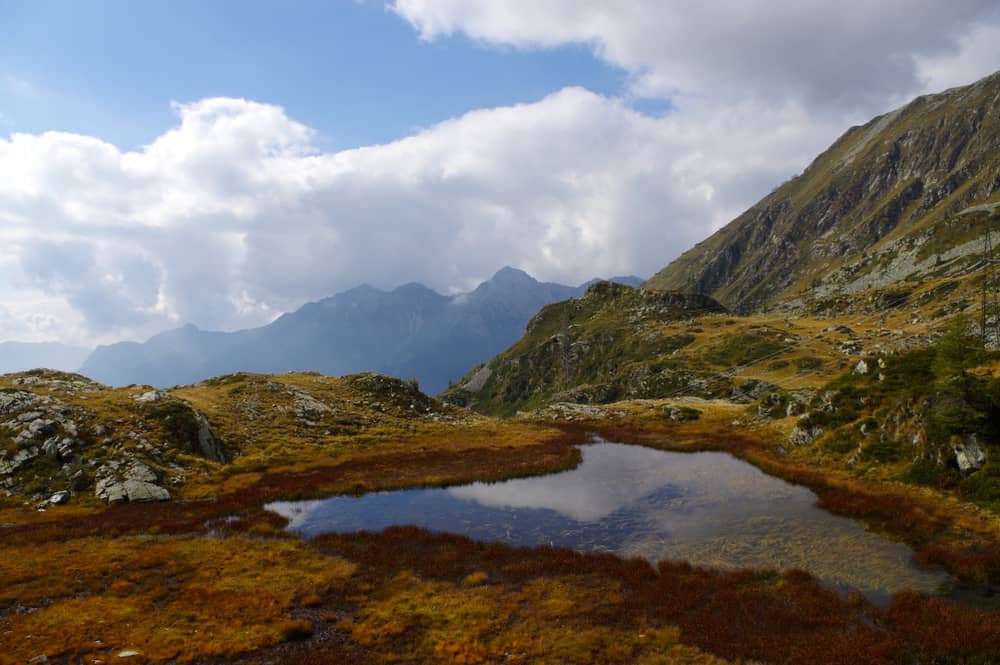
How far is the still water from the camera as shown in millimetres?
28625

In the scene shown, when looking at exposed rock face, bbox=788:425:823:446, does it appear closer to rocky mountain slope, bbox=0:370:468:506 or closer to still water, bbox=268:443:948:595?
still water, bbox=268:443:948:595

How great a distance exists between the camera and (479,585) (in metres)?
27.9

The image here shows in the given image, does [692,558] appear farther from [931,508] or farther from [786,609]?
[931,508]

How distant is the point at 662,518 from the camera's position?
37.8 meters

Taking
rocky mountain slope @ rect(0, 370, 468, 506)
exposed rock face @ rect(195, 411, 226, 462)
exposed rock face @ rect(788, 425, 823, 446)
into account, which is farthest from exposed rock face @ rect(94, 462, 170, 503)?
exposed rock face @ rect(788, 425, 823, 446)

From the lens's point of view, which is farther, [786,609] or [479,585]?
[479,585]

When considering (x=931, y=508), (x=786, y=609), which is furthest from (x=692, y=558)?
(x=931, y=508)

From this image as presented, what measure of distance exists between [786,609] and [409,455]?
5011cm

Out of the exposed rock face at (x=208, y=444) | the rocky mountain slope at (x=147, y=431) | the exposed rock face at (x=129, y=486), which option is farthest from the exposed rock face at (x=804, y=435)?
the exposed rock face at (x=208, y=444)

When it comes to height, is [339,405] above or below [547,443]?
above

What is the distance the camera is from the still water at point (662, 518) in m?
28.6

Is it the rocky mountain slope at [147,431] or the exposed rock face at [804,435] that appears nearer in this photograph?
the rocky mountain slope at [147,431]

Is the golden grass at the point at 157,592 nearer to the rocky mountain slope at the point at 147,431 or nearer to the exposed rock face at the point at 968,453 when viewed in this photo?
the rocky mountain slope at the point at 147,431

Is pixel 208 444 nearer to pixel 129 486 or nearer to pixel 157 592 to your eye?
pixel 129 486
